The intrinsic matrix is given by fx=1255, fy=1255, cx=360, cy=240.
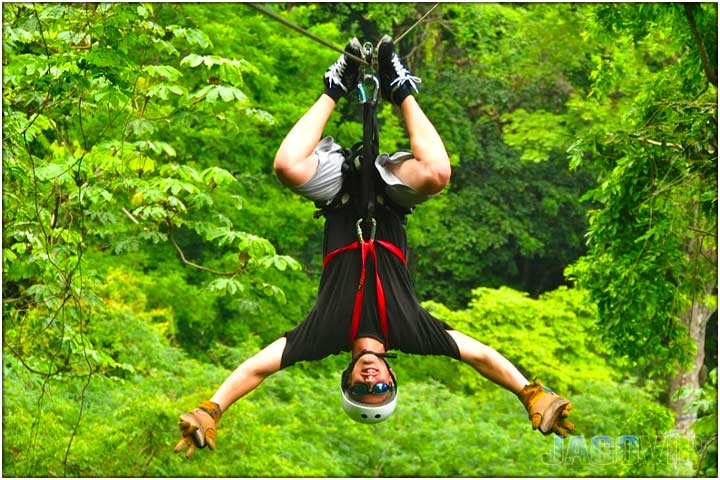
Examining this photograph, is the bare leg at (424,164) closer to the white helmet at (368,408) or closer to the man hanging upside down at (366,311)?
the man hanging upside down at (366,311)

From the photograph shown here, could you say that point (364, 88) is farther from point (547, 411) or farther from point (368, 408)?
point (547, 411)

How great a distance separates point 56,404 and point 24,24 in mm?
5011

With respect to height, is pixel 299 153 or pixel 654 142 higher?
pixel 654 142

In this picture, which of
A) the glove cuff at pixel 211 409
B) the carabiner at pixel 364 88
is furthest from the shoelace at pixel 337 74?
the glove cuff at pixel 211 409

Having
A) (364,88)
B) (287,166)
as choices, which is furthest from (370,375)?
(364,88)

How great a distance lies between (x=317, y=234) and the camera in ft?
62.0

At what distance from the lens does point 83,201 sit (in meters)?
7.46

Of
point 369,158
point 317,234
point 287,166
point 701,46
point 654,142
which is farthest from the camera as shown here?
point 317,234

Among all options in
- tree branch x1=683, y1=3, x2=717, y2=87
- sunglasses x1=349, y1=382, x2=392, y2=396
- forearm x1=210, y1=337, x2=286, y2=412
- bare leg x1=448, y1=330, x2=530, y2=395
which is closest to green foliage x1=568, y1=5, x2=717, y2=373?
tree branch x1=683, y1=3, x2=717, y2=87

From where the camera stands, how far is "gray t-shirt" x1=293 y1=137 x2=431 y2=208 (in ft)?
13.0

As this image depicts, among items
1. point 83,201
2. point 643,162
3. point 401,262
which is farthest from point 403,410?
point 401,262

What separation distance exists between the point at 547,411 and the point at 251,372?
3.15 feet

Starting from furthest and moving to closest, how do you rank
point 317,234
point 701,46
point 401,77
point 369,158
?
point 317,234, point 701,46, point 401,77, point 369,158

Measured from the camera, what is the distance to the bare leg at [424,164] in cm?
389
